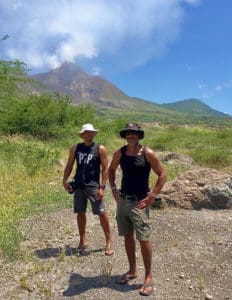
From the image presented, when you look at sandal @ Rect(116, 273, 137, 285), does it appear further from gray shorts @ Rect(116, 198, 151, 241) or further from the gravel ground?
gray shorts @ Rect(116, 198, 151, 241)

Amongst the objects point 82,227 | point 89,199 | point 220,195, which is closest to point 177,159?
point 220,195

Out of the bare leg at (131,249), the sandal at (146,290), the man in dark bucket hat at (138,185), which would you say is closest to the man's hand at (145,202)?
the man in dark bucket hat at (138,185)

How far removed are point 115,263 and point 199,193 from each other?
319 centimetres

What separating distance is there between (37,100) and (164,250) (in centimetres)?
1719

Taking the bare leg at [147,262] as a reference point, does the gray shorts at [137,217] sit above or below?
above

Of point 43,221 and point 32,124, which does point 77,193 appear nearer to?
point 43,221

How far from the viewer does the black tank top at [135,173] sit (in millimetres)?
4992

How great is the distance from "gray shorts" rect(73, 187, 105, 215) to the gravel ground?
2.27ft

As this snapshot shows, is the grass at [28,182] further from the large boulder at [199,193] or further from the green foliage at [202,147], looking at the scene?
the large boulder at [199,193]

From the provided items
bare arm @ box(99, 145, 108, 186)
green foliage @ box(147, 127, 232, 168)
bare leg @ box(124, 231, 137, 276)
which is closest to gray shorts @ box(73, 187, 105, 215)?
bare arm @ box(99, 145, 108, 186)

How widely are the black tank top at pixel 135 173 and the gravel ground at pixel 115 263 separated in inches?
49.1

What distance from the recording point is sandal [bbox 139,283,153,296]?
16.9 feet

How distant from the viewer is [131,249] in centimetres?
544

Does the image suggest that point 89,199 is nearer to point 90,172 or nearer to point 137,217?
point 90,172
